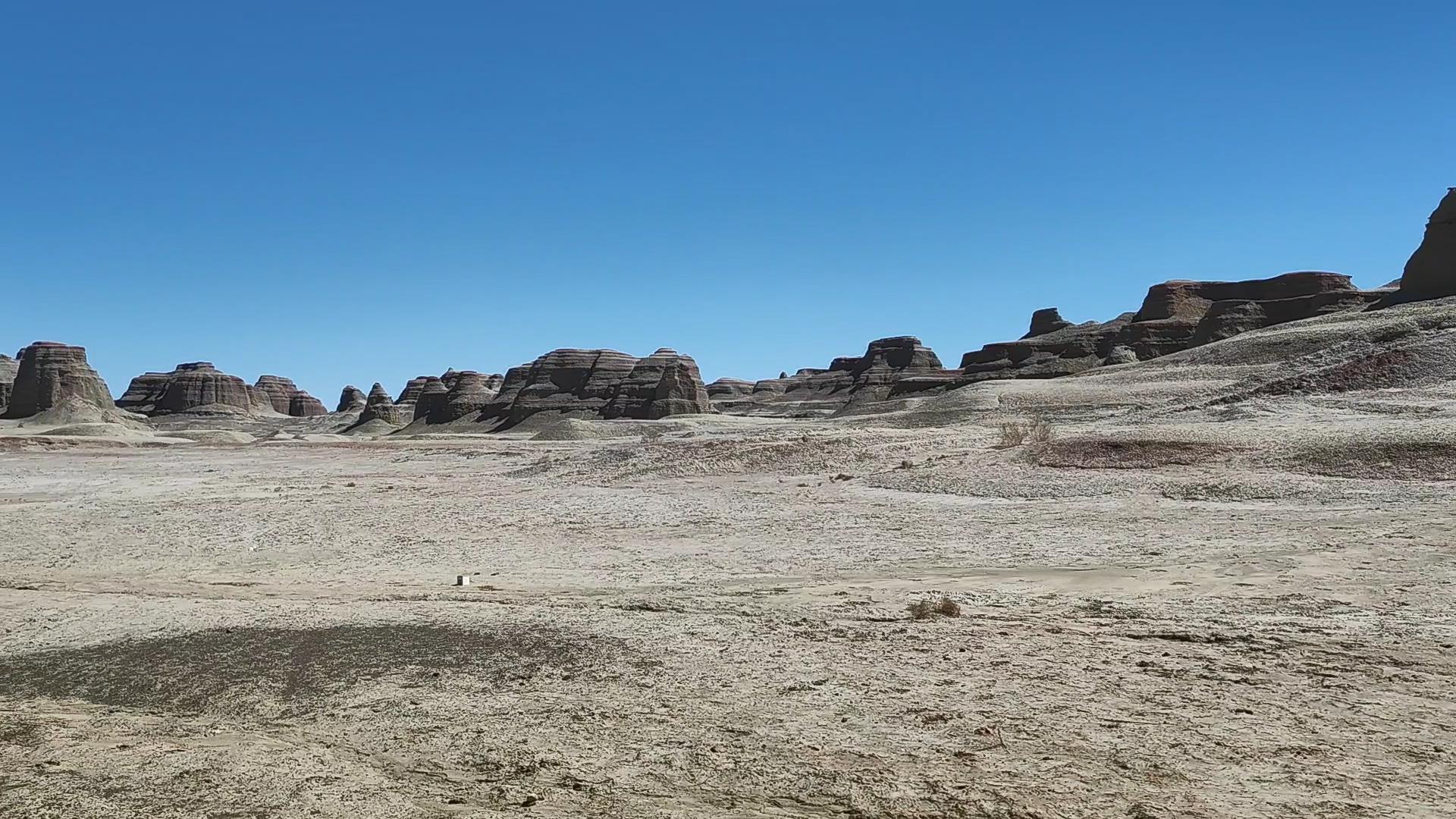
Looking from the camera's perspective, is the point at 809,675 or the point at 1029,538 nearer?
the point at 809,675

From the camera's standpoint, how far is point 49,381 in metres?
106

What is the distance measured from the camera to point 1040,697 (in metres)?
7.01

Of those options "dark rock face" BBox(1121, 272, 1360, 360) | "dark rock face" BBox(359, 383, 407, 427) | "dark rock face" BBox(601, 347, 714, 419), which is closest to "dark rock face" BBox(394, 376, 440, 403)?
"dark rock face" BBox(359, 383, 407, 427)

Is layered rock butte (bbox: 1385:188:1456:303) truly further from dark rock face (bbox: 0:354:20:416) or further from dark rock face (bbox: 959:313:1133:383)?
dark rock face (bbox: 0:354:20:416)

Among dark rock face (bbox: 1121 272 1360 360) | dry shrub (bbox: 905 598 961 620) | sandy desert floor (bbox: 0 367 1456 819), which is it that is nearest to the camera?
sandy desert floor (bbox: 0 367 1456 819)

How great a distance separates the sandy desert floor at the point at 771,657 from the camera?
18.3 feet

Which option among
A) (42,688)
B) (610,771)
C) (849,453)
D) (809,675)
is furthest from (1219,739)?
(849,453)

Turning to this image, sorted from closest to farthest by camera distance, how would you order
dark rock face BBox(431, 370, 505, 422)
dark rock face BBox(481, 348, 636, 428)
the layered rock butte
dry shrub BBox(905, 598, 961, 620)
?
dry shrub BBox(905, 598, 961, 620) → the layered rock butte → dark rock face BBox(481, 348, 636, 428) → dark rock face BBox(431, 370, 505, 422)

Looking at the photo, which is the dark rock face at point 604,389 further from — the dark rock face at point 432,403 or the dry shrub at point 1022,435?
the dry shrub at point 1022,435

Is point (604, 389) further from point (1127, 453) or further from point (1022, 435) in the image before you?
point (1127, 453)

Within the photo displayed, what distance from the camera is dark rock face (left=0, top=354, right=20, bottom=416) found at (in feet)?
395

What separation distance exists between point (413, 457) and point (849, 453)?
28.4m

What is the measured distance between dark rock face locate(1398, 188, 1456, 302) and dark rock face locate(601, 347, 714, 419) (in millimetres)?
63674

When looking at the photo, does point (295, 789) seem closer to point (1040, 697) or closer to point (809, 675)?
point (809, 675)
